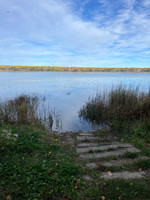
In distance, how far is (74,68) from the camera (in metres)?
93.7

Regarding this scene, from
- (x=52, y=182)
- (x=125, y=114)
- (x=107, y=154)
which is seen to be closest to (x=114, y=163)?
(x=107, y=154)

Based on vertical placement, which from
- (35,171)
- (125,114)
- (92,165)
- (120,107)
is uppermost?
(120,107)

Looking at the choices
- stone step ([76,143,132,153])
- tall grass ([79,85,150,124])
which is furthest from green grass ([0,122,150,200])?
tall grass ([79,85,150,124])

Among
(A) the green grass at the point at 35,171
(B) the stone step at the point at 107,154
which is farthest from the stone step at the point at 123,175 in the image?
(B) the stone step at the point at 107,154

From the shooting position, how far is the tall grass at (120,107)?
6.73 metres

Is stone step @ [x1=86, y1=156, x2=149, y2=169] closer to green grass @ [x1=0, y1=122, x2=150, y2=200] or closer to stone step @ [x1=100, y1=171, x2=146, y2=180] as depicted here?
green grass @ [x1=0, y1=122, x2=150, y2=200]

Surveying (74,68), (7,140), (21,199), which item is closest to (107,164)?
(21,199)

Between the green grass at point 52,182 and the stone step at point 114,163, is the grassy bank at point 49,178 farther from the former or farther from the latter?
the stone step at point 114,163

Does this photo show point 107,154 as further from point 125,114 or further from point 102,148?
point 125,114

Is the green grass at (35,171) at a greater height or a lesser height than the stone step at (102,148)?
greater

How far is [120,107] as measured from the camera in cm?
713

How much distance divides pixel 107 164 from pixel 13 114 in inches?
174

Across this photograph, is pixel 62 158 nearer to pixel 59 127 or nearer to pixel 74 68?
pixel 59 127

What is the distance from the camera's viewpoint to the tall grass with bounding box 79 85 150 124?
6.73 m
